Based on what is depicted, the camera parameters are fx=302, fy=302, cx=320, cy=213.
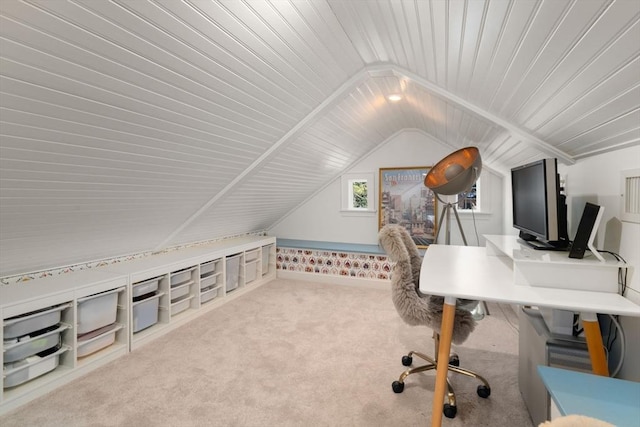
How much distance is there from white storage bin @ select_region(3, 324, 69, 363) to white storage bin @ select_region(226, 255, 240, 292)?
1.69 meters

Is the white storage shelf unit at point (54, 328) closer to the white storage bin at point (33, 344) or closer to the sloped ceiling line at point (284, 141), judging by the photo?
the white storage bin at point (33, 344)

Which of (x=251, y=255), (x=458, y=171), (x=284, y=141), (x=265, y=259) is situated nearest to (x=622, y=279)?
(x=458, y=171)

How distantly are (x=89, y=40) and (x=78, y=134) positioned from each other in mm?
556

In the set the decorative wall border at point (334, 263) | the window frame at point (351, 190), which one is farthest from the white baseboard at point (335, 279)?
the window frame at point (351, 190)

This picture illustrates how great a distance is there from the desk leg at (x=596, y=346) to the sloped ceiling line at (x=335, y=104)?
1123mm

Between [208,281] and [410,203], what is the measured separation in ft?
9.17

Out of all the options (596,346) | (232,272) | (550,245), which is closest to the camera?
(596,346)

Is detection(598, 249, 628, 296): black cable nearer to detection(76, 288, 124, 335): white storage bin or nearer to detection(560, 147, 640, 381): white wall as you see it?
detection(560, 147, 640, 381): white wall

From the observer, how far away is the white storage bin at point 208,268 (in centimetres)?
329

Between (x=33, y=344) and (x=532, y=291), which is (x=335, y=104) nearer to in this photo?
(x=532, y=291)

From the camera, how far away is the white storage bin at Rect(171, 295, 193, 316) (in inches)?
116

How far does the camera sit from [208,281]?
11.0ft

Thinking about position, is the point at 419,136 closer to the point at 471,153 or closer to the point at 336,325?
the point at 471,153

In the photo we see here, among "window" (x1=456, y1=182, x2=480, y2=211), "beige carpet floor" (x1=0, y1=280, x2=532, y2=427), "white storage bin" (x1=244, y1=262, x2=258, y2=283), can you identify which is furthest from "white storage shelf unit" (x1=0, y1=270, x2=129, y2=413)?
"window" (x1=456, y1=182, x2=480, y2=211)
